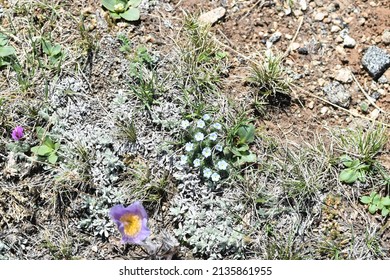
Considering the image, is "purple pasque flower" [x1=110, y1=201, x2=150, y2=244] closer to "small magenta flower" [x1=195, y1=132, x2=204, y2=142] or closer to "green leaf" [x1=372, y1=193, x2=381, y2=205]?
"small magenta flower" [x1=195, y1=132, x2=204, y2=142]

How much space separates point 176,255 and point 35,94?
1111 millimetres

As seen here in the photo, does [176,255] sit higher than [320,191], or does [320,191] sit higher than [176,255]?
[320,191]

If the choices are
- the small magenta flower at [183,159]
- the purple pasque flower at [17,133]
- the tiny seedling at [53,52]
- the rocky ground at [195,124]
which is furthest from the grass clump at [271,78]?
the purple pasque flower at [17,133]

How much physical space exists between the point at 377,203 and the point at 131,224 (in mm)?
1205

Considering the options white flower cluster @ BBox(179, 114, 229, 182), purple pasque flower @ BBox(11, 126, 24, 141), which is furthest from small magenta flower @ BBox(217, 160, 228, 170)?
purple pasque flower @ BBox(11, 126, 24, 141)

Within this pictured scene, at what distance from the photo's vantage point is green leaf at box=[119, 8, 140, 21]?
3523mm

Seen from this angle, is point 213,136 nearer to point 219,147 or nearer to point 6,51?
point 219,147

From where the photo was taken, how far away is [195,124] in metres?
3.33

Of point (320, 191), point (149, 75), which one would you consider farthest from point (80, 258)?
point (320, 191)

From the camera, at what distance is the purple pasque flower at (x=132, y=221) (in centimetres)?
316

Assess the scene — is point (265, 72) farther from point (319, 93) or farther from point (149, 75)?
point (149, 75)

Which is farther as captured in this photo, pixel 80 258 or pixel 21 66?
pixel 21 66

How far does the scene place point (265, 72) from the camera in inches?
132

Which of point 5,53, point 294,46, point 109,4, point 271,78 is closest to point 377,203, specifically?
point 271,78
